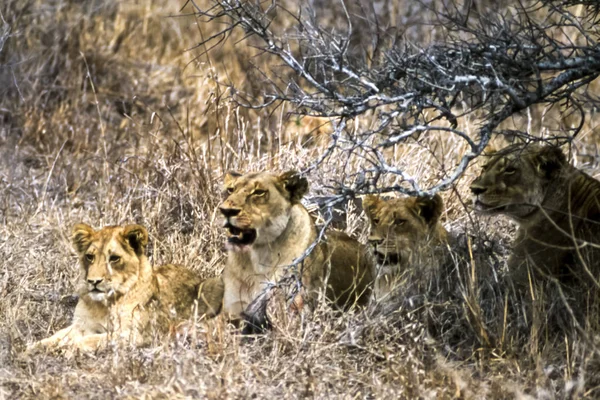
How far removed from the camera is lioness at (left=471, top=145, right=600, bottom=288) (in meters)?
6.02

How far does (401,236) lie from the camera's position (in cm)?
605

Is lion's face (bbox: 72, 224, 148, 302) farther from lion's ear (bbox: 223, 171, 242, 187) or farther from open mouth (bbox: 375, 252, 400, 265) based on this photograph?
open mouth (bbox: 375, 252, 400, 265)

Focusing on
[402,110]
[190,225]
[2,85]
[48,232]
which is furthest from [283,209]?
[2,85]

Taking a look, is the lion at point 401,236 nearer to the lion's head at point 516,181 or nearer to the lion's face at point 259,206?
the lion's head at point 516,181

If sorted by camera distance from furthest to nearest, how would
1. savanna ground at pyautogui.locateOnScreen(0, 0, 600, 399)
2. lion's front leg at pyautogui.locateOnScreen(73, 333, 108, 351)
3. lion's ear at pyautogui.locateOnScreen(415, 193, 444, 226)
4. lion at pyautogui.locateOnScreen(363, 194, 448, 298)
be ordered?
lion's ear at pyautogui.locateOnScreen(415, 193, 444, 226), lion at pyautogui.locateOnScreen(363, 194, 448, 298), lion's front leg at pyautogui.locateOnScreen(73, 333, 108, 351), savanna ground at pyautogui.locateOnScreen(0, 0, 600, 399)

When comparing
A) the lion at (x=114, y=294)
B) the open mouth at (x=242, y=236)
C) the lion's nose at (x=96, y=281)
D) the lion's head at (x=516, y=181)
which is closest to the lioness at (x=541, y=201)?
the lion's head at (x=516, y=181)

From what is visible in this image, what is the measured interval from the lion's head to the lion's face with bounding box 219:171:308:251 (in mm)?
951

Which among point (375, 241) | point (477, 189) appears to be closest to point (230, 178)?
point (375, 241)

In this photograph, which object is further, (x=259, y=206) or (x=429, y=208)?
(x=429, y=208)

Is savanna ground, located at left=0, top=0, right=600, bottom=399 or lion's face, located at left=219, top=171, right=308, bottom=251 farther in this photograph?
lion's face, located at left=219, top=171, right=308, bottom=251


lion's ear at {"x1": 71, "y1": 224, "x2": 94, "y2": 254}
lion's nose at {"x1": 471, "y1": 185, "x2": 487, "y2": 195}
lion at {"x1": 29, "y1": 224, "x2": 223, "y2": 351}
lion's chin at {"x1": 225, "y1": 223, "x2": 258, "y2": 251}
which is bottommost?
lion at {"x1": 29, "y1": 224, "x2": 223, "y2": 351}

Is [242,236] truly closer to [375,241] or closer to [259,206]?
[259,206]

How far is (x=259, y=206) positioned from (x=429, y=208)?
93cm

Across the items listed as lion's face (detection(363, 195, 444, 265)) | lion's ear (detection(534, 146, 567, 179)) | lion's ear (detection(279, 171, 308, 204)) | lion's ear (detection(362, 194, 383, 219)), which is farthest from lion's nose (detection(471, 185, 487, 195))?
lion's ear (detection(279, 171, 308, 204))
